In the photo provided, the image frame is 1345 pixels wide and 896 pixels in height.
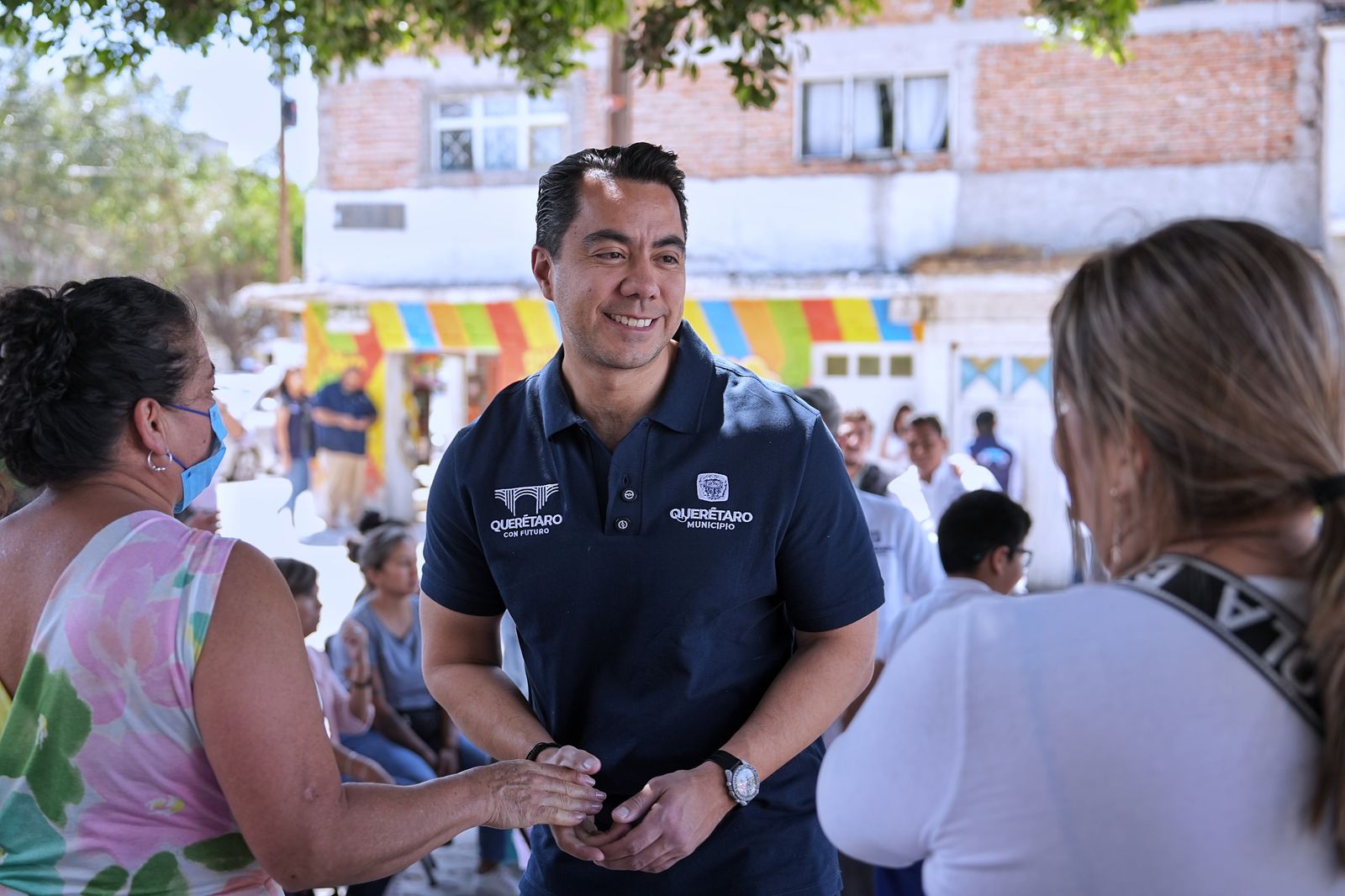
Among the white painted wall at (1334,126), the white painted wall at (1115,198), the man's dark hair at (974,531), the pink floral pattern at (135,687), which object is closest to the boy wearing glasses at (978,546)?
the man's dark hair at (974,531)

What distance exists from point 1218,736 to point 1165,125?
1411 cm

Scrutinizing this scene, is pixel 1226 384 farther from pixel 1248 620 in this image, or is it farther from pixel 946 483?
pixel 946 483

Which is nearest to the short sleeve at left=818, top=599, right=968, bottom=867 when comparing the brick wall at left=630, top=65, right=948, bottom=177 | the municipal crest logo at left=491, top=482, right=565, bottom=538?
the municipal crest logo at left=491, top=482, right=565, bottom=538

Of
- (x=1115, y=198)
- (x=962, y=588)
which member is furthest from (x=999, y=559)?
A: (x=1115, y=198)

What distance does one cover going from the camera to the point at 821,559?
2.56 metres

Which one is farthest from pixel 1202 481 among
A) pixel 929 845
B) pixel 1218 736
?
pixel 929 845

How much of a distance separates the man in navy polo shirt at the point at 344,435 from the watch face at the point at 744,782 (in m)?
14.8

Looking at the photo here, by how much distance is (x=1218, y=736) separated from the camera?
134 centimetres

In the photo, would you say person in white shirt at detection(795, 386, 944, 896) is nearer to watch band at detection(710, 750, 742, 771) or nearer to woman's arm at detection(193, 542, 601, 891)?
watch band at detection(710, 750, 742, 771)

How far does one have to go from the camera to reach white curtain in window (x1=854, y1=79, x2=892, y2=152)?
1501cm

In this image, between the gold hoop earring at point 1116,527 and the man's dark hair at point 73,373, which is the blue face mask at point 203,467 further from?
the gold hoop earring at point 1116,527

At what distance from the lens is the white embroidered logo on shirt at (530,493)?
8.51 ft

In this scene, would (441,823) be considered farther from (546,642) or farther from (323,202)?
(323,202)

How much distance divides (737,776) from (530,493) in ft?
2.25
